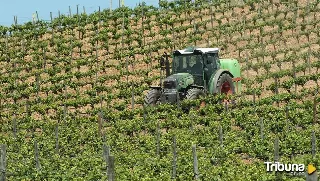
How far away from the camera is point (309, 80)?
89.2 ft

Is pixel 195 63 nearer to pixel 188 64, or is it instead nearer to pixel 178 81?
pixel 188 64

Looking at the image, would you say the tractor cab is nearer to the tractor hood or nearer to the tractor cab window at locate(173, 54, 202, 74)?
the tractor cab window at locate(173, 54, 202, 74)

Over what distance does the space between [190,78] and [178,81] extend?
0.72 metres

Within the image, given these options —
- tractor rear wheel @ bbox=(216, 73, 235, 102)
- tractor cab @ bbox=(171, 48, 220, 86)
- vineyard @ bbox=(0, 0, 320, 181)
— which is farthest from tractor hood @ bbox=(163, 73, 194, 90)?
tractor rear wheel @ bbox=(216, 73, 235, 102)

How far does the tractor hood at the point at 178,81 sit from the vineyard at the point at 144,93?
32.3 inches

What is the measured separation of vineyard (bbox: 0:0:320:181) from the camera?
15242 mm

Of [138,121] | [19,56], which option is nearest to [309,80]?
[138,121]

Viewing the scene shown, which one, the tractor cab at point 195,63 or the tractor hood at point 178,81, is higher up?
the tractor cab at point 195,63

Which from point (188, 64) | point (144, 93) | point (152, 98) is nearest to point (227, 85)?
point (188, 64)

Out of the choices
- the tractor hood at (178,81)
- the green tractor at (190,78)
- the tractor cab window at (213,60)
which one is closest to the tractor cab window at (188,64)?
the green tractor at (190,78)

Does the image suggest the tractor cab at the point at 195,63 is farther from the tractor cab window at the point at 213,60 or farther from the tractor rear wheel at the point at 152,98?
the tractor rear wheel at the point at 152,98

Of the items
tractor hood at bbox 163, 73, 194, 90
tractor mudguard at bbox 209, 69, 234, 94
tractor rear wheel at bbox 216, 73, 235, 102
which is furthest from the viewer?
tractor rear wheel at bbox 216, 73, 235, 102

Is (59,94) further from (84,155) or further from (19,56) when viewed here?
(84,155)

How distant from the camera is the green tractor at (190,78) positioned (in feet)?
71.1
